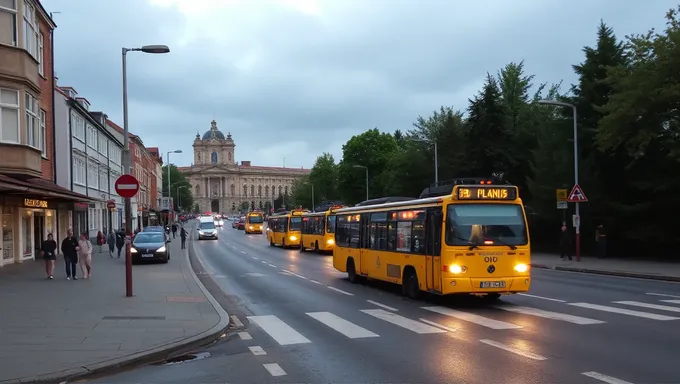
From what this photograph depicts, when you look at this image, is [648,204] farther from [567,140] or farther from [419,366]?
[419,366]

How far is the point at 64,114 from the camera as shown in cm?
3934

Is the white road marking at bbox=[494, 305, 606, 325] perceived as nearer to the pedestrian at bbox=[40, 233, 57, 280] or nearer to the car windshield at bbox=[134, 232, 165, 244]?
the pedestrian at bbox=[40, 233, 57, 280]

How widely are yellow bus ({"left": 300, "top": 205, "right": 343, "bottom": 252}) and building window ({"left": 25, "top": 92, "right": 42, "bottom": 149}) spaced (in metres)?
17.0

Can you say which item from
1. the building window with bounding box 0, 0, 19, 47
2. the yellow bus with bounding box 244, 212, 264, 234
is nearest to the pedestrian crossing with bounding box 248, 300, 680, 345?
the building window with bounding box 0, 0, 19, 47

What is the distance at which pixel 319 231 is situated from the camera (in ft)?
137

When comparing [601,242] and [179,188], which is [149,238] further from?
[179,188]

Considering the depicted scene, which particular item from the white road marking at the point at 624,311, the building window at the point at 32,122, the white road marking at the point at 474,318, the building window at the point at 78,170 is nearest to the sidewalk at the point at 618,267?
the white road marking at the point at 624,311

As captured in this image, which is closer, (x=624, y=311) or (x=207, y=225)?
(x=624, y=311)

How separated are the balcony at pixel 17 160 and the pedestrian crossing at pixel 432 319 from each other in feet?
49.8

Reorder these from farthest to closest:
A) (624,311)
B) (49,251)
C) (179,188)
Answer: (179,188)
(49,251)
(624,311)

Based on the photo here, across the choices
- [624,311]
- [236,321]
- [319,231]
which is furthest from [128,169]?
[319,231]

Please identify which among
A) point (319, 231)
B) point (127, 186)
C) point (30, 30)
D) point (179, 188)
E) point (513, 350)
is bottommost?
point (513, 350)

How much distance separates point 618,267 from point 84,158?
1408 inches

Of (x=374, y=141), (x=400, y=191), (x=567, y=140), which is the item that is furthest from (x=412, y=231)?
(x=374, y=141)
